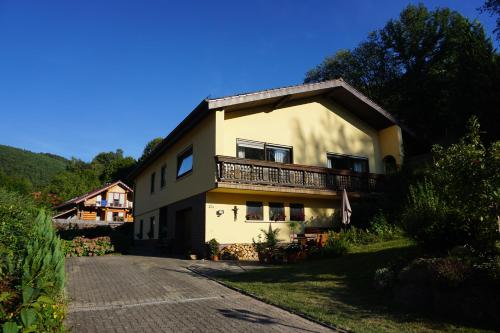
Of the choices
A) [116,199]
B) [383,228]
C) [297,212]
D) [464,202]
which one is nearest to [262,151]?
[297,212]

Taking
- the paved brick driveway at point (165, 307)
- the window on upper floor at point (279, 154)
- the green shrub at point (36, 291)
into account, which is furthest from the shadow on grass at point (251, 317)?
the window on upper floor at point (279, 154)

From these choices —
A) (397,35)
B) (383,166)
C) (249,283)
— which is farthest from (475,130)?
(397,35)

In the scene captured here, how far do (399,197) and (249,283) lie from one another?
1124 centimetres

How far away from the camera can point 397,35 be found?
34.6 m

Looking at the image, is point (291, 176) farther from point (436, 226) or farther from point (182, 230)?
point (436, 226)

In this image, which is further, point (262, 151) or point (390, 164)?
point (390, 164)

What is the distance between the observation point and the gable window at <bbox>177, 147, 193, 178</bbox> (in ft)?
61.3

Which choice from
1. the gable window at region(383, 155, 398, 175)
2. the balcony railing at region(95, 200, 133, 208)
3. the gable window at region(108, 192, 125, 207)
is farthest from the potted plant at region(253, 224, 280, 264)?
the gable window at region(108, 192, 125, 207)

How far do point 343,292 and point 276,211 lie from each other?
9226 mm

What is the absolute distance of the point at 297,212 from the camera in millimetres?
18281

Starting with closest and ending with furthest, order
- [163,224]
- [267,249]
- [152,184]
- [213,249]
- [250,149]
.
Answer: [267,249] → [213,249] → [250,149] → [163,224] → [152,184]

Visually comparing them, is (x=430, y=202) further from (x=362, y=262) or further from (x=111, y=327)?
(x=111, y=327)

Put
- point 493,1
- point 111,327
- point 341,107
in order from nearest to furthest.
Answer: point 111,327 → point 493,1 → point 341,107

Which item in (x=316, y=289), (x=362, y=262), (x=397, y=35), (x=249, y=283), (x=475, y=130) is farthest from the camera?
(x=397, y=35)
